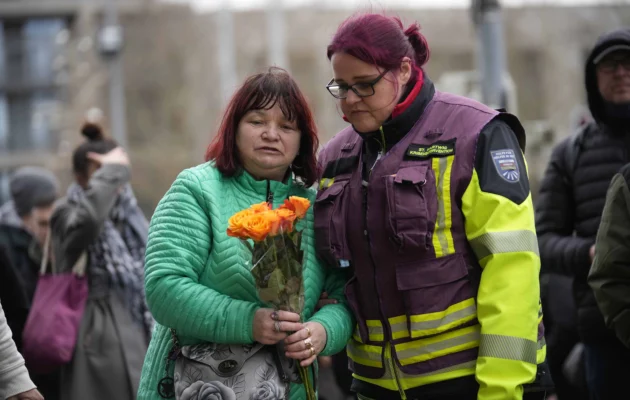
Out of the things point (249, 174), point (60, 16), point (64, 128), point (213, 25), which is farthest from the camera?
point (60, 16)

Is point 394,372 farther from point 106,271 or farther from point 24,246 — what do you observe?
point 24,246

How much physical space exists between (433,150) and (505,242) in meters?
0.42

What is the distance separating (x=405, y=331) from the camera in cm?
407

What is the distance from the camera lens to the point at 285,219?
152 inches

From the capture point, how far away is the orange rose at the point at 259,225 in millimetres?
3787

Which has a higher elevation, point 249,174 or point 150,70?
point 249,174

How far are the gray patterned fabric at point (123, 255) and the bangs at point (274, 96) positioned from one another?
7.67 ft

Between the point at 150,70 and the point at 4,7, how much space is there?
56.6 feet

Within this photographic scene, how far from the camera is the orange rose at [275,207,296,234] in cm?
385

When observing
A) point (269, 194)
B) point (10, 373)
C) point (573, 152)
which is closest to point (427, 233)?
point (269, 194)

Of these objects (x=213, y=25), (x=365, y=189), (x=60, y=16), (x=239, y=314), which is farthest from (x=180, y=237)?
(x=60, y=16)

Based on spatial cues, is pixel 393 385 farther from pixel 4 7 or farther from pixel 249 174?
pixel 4 7

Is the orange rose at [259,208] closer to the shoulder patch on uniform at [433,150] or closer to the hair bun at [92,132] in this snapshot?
the shoulder patch on uniform at [433,150]

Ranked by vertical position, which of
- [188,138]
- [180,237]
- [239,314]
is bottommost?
[188,138]
